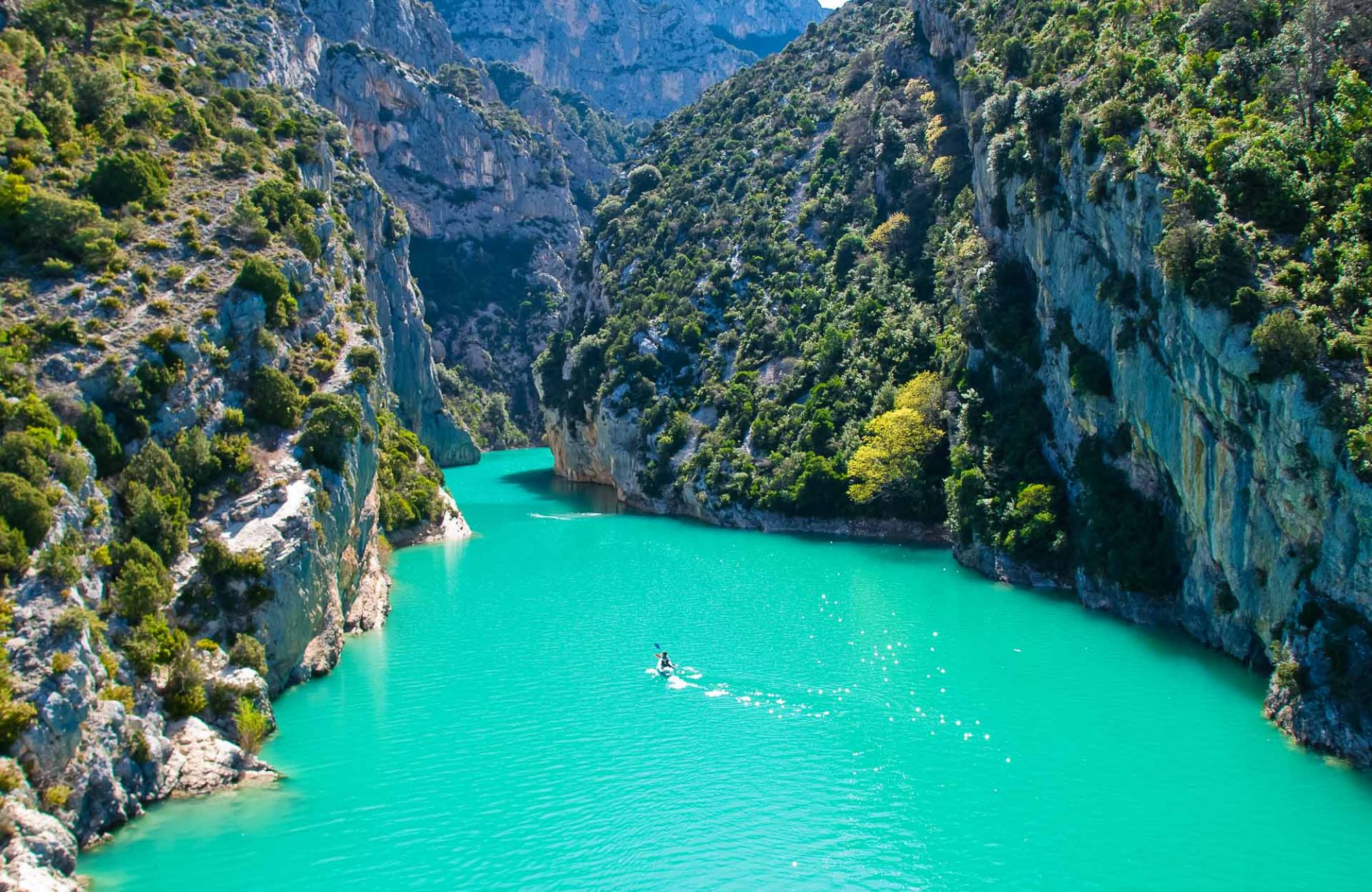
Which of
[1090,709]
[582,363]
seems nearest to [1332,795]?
[1090,709]

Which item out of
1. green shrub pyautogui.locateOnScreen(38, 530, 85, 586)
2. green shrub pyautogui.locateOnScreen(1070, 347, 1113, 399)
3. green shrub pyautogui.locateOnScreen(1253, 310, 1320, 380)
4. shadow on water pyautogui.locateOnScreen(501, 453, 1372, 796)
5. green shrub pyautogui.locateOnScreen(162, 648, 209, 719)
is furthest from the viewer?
green shrub pyautogui.locateOnScreen(1070, 347, 1113, 399)

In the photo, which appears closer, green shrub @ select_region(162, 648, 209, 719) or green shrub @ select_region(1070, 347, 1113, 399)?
green shrub @ select_region(162, 648, 209, 719)

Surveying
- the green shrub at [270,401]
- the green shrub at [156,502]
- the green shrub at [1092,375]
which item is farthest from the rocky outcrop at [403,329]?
the green shrub at [1092,375]

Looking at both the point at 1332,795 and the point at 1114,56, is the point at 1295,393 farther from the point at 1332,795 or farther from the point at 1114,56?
the point at 1114,56

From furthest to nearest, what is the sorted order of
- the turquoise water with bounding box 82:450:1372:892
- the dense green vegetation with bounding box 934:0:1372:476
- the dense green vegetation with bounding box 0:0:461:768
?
1. the dense green vegetation with bounding box 934:0:1372:476
2. the dense green vegetation with bounding box 0:0:461:768
3. the turquoise water with bounding box 82:450:1372:892

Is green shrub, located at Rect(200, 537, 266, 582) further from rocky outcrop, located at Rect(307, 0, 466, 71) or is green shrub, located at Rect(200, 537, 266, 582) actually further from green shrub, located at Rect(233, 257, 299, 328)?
rocky outcrop, located at Rect(307, 0, 466, 71)

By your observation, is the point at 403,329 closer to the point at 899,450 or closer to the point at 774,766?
the point at 899,450

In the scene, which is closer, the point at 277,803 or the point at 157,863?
the point at 157,863

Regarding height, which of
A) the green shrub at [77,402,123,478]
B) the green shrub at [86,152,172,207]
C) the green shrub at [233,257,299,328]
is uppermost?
the green shrub at [86,152,172,207]

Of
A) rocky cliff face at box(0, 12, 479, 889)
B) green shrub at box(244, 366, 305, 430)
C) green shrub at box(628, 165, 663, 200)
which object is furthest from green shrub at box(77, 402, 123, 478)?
green shrub at box(628, 165, 663, 200)
